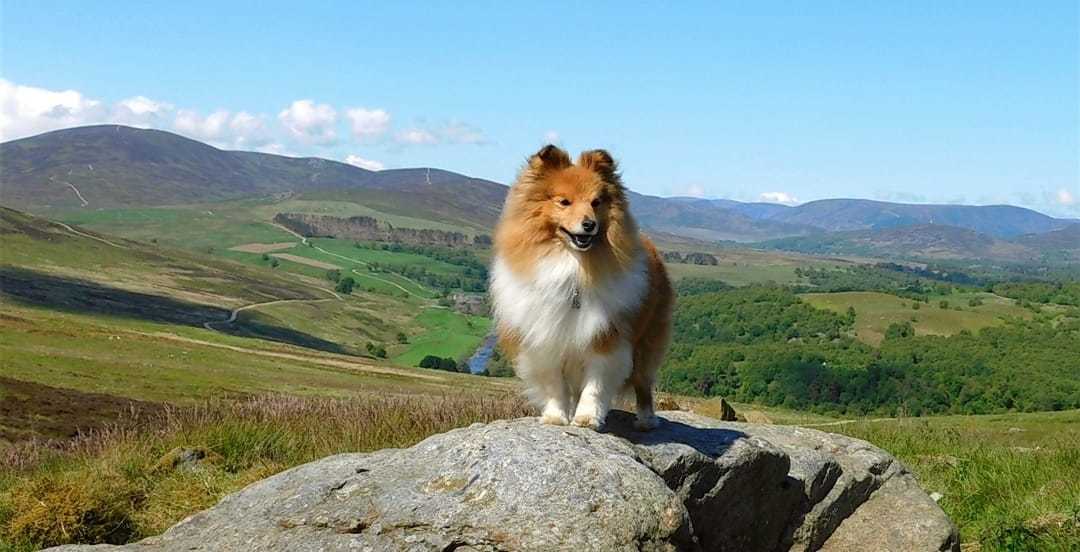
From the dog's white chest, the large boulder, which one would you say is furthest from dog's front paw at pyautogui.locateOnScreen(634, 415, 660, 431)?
the dog's white chest

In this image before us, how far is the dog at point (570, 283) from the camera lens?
807 cm

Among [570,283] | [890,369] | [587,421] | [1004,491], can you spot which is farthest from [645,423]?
[890,369]

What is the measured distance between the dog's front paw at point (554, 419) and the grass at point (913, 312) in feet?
429

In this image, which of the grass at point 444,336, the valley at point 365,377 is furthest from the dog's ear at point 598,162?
the grass at point 444,336

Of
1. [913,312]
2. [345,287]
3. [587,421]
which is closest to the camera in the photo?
[587,421]

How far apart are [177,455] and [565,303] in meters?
6.57

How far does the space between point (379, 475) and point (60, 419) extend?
136ft

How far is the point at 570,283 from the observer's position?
8.06 meters

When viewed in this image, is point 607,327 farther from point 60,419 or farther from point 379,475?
point 60,419

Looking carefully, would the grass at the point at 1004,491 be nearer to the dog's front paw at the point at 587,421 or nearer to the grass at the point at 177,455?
the dog's front paw at the point at 587,421

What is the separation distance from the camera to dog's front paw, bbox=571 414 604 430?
8.29 meters

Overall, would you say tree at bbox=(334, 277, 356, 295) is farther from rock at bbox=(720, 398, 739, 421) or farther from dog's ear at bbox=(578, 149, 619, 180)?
dog's ear at bbox=(578, 149, 619, 180)

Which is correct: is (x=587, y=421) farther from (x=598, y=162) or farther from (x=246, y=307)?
(x=246, y=307)

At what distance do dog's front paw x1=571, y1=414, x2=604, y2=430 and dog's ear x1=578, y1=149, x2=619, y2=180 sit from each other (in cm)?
214
